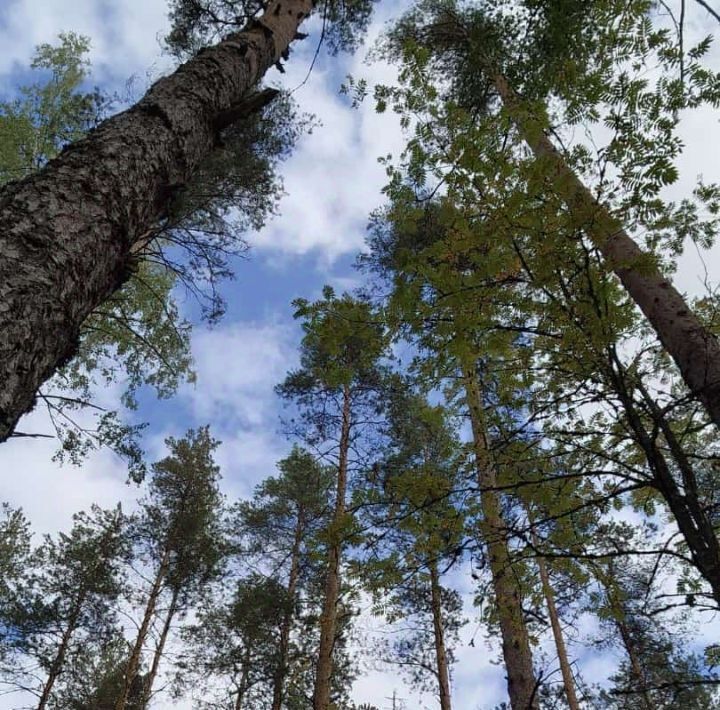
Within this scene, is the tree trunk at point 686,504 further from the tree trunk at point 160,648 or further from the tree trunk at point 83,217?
the tree trunk at point 160,648

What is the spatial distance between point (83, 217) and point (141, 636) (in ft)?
38.0

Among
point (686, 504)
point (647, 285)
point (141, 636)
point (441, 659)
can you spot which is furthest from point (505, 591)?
point (141, 636)

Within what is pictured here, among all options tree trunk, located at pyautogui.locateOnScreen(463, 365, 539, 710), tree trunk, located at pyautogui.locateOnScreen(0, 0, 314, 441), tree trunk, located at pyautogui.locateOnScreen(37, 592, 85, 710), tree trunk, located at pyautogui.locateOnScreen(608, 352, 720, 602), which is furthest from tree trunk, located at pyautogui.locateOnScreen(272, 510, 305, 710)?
tree trunk, located at pyautogui.locateOnScreen(608, 352, 720, 602)

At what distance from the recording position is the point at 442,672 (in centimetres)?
1043

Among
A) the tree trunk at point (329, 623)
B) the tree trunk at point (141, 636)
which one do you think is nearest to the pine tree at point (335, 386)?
the tree trunk at point (329, 623)

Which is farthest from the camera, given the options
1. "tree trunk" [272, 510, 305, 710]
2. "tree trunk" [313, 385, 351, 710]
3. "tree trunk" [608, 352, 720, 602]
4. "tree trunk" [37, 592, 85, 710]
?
"tree trunk" [37, 592, 85, 710]

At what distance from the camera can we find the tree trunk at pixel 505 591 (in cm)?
225

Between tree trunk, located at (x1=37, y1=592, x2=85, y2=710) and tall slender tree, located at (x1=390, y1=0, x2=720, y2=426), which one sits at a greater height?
tree trunk, located at (x1=37, y1=592, x2=85, y2=710)

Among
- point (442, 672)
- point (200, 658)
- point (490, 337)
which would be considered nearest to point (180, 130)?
point (490, 337)

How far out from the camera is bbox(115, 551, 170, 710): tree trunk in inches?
382

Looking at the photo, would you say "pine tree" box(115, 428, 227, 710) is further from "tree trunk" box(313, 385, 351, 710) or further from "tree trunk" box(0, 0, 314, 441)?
"tree trunk" box(0, 0, 314, 441)

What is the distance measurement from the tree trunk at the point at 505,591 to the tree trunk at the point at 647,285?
0.88 meters

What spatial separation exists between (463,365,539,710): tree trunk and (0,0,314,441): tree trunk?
1.70m

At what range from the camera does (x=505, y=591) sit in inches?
173
